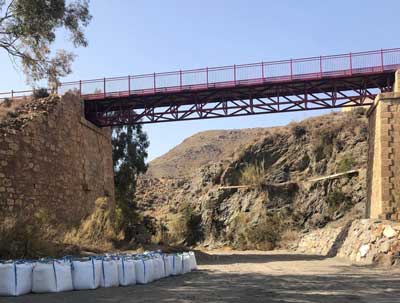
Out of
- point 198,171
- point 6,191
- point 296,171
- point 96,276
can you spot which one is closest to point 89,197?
point 6,191

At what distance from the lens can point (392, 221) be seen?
23.6m

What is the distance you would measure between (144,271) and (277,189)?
107 feet

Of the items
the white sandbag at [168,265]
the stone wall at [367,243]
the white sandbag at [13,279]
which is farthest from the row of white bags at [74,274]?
the stone wall at [367,243]

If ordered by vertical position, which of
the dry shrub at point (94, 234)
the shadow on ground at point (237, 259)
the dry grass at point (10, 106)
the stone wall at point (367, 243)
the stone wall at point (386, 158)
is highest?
the dry grass at point (10, 106)

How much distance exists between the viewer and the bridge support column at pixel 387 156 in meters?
24.3

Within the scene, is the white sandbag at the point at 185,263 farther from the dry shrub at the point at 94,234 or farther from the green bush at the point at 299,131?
the green bush at the point at 299,131

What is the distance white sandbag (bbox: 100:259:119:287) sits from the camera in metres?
12.3

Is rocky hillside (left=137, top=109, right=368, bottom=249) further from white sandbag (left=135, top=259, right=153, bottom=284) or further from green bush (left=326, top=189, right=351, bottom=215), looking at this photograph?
white sandbag (left=135, top=259, right=153, bottom=284)

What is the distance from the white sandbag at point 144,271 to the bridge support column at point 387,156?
14119 millimetres

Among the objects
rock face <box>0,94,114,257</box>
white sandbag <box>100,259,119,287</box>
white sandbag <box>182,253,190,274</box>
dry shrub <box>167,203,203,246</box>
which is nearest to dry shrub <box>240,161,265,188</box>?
dry shrub <box>167,203,203,246</box>

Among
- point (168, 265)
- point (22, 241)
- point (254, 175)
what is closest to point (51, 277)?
point (22, 241)

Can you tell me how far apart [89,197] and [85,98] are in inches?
235

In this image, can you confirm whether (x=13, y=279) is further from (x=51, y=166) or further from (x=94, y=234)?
(x=51, y=166)

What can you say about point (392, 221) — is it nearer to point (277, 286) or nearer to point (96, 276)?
point (277, 286)
